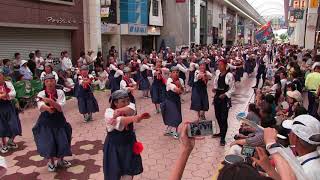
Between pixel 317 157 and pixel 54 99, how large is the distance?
167 inches

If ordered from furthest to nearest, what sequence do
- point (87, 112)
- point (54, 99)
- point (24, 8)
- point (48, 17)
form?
point (48, 17) < point (24, 8) < point (87, 112) < point (54, 99)

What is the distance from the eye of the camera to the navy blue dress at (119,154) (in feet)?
15.3

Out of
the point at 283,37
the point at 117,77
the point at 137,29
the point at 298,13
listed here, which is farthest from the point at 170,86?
the point at 283,37

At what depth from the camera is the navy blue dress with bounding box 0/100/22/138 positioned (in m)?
6.97

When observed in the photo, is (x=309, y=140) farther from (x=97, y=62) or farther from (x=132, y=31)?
(x=132, y=31)

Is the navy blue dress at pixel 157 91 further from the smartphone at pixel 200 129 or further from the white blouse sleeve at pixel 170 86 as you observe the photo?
the smartphone at pixel 200 129

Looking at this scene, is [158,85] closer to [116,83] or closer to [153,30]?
[116,83]

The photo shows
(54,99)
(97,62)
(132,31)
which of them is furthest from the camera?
(132,31)

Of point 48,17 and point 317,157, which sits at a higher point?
point 48,17

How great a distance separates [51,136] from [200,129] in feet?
13.8

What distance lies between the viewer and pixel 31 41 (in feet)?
46.9

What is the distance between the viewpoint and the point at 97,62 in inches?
621

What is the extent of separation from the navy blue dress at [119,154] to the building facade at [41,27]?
9.35m

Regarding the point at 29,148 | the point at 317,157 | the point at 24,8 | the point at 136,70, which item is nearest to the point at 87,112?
the point at 29,148
